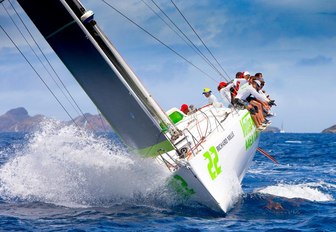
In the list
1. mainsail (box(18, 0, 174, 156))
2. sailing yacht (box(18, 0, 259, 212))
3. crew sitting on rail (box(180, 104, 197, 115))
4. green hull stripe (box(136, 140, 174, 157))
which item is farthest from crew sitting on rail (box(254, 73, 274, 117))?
green hull stripe (box(136, 140, 174, 157))

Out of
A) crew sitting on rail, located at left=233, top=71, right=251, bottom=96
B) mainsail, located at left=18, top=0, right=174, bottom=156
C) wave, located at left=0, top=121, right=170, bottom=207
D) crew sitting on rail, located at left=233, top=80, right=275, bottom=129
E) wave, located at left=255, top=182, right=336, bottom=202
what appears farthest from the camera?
crew sitting on rail, located at left=233, top=71, right=251, bottom=96

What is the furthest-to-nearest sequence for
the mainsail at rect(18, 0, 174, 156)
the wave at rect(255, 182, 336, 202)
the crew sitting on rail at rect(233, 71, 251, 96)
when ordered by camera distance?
the crew sitting on rail at rect(233, 71, 251, 96), the wave at rect(255, 182, 336, 202), the mainsail at rect(18, 0, 174, 156)

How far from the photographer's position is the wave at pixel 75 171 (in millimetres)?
8094

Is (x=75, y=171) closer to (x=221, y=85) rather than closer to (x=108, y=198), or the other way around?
(x=108, y=198)

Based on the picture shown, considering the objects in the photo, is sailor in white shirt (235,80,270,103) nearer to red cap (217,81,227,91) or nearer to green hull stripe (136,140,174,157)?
red cap (217,81,227,91)

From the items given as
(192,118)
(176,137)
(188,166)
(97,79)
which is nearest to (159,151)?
(176,137)

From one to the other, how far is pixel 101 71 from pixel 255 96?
4.02 metres

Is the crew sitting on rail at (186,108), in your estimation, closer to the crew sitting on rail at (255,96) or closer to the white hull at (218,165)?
the crew sitting on rail at (255,96)

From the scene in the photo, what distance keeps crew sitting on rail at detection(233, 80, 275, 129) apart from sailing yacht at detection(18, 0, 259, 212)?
1.83m

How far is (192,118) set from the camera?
11.3 m

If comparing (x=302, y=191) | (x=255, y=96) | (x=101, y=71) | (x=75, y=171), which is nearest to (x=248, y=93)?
(x=255, y=96)

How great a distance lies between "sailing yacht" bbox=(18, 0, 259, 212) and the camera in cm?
747

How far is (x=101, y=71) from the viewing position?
7.88m

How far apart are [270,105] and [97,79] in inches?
180
